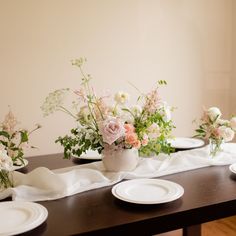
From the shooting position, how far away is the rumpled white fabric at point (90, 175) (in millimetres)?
1250

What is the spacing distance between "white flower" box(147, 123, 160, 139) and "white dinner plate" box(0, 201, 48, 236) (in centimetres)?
60

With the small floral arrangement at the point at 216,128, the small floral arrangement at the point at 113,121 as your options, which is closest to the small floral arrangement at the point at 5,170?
the small floral arrangement at the point at 113,121

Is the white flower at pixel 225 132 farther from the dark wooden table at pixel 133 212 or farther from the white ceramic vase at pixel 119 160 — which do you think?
the white ceramic vase at pixel 119 160

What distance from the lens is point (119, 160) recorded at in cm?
146

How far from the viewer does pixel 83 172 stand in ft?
4.66

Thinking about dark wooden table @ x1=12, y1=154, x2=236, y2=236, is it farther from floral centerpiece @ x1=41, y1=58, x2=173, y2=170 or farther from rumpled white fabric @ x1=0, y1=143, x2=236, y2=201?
floral centerpiece @ x1=41, y1=58, x2=173, y2=170

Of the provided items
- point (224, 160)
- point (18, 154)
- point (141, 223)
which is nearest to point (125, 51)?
point (224, 160)

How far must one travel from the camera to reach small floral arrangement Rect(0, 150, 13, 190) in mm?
1192

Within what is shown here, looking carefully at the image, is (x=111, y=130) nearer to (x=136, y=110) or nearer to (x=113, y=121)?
(x=113, y=121)

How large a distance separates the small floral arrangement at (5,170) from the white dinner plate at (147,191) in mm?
420

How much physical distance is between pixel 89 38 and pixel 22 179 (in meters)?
1.72

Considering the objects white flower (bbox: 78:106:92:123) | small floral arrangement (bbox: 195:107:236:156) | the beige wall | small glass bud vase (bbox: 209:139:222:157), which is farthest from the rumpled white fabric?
the beige wall

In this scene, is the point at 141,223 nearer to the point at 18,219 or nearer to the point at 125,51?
the point at 18,219

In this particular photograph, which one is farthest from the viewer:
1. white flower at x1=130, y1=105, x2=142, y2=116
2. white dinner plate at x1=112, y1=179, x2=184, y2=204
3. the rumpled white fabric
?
white flower at x1=130, y1=105, x2=142, y2=116
